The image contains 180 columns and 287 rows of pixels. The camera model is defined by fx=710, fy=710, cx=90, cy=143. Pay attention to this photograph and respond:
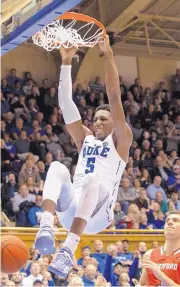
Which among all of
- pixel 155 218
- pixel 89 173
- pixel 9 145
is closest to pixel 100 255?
pixel 155 218

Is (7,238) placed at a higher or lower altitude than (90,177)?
lower

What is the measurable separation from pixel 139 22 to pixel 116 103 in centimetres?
1163

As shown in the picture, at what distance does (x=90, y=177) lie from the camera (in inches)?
253

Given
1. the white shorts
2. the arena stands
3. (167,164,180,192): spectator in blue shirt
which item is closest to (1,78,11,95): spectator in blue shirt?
the arena stands

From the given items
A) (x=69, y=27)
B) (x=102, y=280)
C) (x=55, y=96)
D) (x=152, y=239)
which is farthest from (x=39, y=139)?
(x=69, y=27)

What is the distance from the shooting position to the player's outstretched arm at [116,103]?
672 cm

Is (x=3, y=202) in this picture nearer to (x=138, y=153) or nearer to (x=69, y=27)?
(x=138, y=153)

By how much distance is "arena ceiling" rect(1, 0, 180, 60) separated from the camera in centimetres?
1730

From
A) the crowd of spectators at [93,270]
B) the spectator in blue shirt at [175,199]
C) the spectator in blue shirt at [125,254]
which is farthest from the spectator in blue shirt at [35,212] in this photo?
the spectator in blue shirt at [175,199]

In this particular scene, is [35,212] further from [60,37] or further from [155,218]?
[60,37]

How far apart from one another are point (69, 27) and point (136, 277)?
198 inches

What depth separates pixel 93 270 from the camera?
10.1 meters

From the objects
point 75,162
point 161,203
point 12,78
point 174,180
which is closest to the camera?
point 161,203

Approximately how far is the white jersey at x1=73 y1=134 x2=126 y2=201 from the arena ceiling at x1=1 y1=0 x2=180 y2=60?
33.6ft
